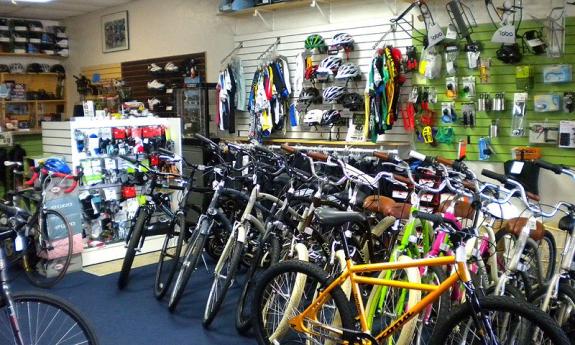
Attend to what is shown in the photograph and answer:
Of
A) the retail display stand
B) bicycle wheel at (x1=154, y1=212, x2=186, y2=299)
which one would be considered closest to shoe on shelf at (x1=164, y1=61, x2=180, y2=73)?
the retail display stand

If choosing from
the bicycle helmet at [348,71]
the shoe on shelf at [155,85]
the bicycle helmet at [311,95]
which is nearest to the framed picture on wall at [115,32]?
the shoe on shelf at [155,85]

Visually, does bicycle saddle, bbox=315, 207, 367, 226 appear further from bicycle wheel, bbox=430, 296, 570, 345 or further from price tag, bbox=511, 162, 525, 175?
price tag, bbox=511, 162, 525, 175

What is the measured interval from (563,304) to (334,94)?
3936 mm

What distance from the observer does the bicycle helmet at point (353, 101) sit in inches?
237

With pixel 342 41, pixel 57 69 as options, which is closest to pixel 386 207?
pixel 342 41

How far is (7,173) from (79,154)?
3336 millimetres

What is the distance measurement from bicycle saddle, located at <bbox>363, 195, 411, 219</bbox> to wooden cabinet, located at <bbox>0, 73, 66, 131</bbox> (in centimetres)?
789

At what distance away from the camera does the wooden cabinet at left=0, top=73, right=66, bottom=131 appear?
9984 millimetres

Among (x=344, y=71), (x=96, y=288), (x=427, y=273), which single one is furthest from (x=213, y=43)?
(x=427, y=273)

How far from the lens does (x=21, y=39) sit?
399 inches

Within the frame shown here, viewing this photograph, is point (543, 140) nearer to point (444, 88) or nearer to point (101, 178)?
point (444, 88)

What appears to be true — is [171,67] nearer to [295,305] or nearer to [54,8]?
[54,8]

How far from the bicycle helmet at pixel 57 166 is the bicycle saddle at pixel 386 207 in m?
2.97

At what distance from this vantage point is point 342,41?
6.13 m
